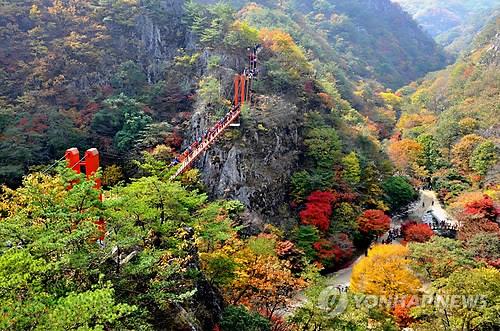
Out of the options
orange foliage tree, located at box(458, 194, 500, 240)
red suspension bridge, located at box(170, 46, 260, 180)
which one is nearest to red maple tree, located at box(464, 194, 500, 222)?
orange foliage tree, located at box(458, 194, 500, 240)

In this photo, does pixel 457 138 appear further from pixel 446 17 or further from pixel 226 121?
pixel 446 17

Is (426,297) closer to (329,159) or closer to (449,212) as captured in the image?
(329,159)

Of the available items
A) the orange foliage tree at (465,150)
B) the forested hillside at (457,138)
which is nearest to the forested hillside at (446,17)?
the forested hillside at (457,138)

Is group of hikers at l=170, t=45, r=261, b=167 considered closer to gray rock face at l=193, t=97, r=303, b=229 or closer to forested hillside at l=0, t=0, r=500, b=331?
forested hillside at l=0, t=0, r=500, b=331

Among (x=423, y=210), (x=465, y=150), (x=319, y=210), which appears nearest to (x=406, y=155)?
(x=465, y=150)

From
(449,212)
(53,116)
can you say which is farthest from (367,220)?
(53,116)
